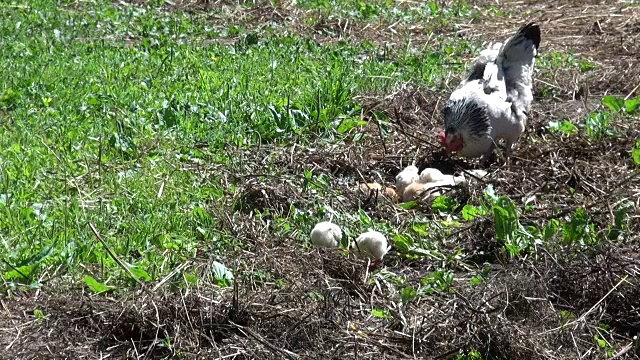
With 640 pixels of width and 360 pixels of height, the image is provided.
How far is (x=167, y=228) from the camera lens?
4.76 meters

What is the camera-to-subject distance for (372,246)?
4.45 m

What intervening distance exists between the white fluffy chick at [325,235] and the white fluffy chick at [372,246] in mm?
128

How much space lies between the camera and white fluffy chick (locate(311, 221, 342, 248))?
14.8 ft

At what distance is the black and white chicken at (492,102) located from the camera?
5902 mm

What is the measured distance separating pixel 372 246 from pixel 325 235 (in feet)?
0.75

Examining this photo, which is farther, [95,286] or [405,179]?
[405,179]

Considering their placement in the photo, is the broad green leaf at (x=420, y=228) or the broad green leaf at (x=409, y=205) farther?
the broad green leaf at (x=409, y=205)

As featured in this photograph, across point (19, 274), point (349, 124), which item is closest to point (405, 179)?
point (349, 124)

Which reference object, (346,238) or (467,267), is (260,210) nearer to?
(346,238)

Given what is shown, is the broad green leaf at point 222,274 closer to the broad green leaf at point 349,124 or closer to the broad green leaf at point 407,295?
the broad green leaf at point 407,295

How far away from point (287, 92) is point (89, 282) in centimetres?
331

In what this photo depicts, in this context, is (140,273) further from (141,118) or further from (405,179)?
(141,118)

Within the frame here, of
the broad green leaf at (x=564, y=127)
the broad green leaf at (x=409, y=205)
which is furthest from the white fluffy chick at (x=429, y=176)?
the broad green leaf at (x=564, y=127)

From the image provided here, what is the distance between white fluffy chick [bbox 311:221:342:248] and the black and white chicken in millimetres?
1549
